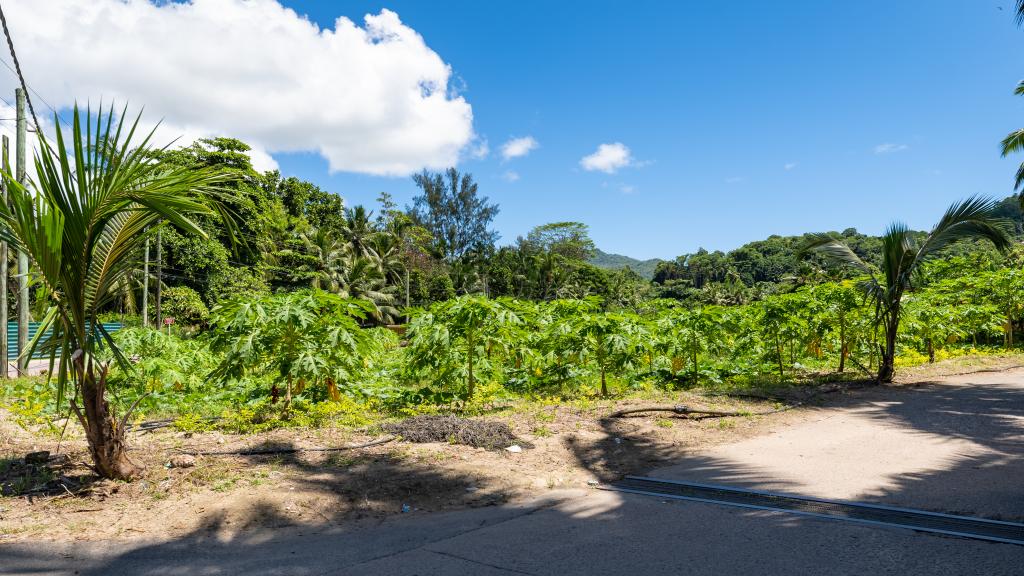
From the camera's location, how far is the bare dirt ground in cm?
403

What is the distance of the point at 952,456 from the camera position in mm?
5484

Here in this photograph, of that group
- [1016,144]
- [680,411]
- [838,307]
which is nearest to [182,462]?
[680,411]

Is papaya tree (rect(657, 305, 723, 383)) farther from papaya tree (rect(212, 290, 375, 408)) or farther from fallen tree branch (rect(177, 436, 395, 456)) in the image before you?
fallen tree branch (rect(177, 436, 395, 456))

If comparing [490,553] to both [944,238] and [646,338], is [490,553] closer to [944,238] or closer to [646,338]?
[646,338]

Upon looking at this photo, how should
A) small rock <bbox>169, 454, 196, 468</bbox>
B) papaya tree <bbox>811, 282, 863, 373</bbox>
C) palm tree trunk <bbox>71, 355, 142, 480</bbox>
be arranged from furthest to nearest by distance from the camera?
1. papaya tree <bbox>811, 282, 863, 373</bbox>
2. small rock <bbox>169, 454, 196, 468</bbox>
3. palm tree trunk <bbox>71, 355, 142, 480</bbox>

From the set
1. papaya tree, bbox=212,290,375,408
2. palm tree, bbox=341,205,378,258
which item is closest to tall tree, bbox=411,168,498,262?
palm tree, bbox=341,205,378,258

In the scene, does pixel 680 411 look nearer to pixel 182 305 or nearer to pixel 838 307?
pixel 838 307

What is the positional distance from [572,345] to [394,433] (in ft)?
11.5

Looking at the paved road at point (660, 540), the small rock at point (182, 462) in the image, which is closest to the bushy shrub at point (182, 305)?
the small rock at point (182, 462)

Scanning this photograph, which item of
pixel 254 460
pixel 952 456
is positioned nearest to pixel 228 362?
pixel 254 460

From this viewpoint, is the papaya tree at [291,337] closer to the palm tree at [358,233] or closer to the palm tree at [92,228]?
the palm tree at [92,228]

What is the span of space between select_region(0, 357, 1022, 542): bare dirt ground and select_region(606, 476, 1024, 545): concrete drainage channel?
0.57m

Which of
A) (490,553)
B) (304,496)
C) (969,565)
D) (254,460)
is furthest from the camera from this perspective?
(254,460)

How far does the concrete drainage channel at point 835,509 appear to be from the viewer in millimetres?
3637
